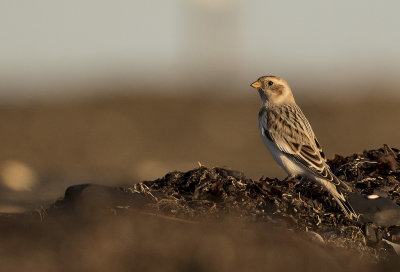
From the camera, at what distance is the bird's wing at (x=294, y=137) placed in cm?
865

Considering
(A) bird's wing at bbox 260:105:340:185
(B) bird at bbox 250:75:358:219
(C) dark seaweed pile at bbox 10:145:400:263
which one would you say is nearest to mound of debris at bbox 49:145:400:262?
(C) dark seaweed pile at bbox 10:145:400:263

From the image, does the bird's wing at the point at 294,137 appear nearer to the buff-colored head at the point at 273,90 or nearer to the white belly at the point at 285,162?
the white belly at the point at 285,162

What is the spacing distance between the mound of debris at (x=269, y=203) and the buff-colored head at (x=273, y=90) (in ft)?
6.01

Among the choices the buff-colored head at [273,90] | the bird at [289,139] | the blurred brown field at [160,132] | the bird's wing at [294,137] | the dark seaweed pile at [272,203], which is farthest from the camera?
the blurred brown field at [160,132]

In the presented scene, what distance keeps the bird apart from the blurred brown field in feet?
27.1

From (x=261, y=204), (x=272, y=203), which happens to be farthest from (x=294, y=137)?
(x=261, y=204)

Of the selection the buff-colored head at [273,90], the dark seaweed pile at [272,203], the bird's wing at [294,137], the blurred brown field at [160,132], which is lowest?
the blurred brown field at [160,132]

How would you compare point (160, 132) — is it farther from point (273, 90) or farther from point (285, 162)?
point (285, 162)

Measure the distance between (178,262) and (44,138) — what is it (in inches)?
747

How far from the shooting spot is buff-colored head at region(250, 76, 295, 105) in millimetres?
9977

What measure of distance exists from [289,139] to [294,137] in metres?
0.06

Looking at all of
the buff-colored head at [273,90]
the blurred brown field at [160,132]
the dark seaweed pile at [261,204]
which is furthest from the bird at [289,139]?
the blurred brown field at [160,132]

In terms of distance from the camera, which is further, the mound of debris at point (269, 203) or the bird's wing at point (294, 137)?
the bird's wing at point (294, 137)

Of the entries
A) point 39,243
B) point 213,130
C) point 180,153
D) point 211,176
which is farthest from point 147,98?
point 39,243
